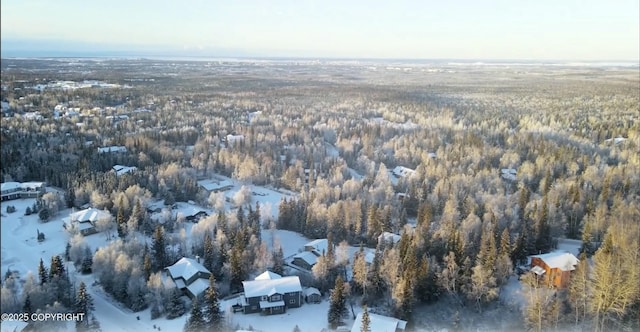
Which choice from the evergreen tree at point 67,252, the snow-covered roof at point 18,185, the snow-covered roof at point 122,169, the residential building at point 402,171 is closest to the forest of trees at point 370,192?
the evergreen tree at point 67,252

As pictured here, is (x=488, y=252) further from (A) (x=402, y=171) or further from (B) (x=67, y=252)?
(B) (x=67, y=252)

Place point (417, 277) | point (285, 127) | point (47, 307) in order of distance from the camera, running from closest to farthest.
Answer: point (47, 307) < point (417, 277) < point (285, 127)

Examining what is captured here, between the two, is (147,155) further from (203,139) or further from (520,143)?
(520,143)

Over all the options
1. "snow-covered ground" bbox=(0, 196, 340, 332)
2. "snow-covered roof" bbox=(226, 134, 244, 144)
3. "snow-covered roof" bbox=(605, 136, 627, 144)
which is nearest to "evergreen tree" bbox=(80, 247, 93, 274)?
"snow-covered ground" bbox=(0, 196, 340, 332)

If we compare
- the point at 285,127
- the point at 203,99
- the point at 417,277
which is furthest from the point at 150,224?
the point at 203,99

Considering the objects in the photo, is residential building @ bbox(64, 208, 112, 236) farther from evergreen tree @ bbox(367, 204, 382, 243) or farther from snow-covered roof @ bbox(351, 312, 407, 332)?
snow-covered roof @ bbox(351, 312, 407, 332)
